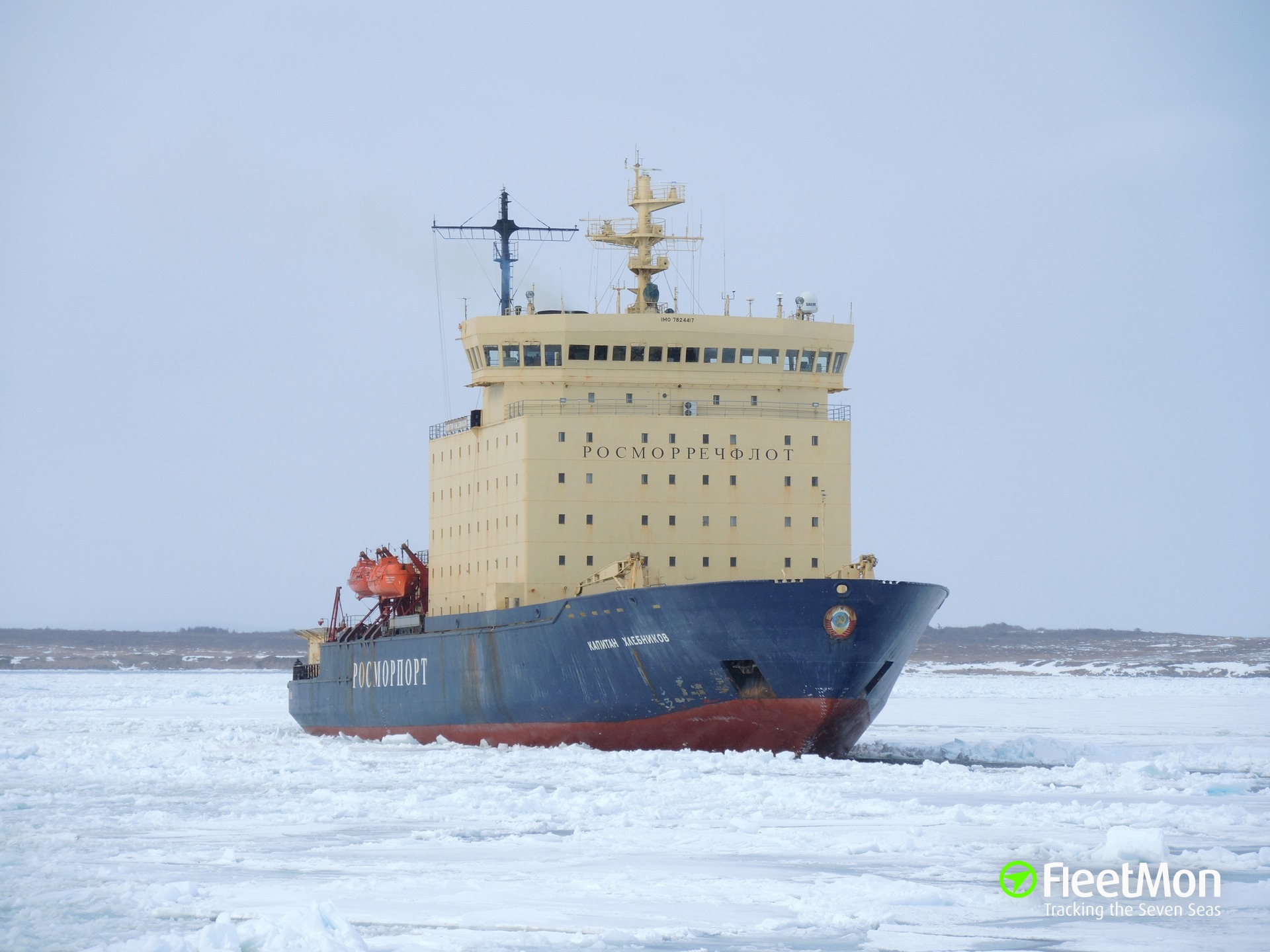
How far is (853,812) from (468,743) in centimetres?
1171

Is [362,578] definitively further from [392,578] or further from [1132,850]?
[1132,850]

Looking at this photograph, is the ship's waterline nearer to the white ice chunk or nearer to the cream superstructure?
the cream superstructure

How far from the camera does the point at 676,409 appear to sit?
24609 mm

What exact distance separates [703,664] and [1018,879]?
937 cm

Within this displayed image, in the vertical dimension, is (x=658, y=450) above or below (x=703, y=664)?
above

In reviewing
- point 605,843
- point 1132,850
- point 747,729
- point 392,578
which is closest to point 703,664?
point 747,729

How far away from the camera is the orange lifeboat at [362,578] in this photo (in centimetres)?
3127

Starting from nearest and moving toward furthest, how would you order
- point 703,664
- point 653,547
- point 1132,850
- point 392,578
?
point 1132,850 < point 703,664 < point 653,547 < point 392,578

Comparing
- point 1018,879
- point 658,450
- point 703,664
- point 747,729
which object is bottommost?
point 1018,879

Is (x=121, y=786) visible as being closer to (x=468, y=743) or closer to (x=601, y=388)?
(x=468, y=743)

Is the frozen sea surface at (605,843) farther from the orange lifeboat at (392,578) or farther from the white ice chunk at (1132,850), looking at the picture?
the orange lifeboat at (392,578)

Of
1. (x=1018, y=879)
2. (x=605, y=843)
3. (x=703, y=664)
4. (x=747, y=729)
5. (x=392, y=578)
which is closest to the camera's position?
(x=1018, y=879)

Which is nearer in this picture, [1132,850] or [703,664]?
[1132,850]

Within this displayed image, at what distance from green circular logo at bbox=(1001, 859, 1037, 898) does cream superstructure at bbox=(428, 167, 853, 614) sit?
1184 cm
